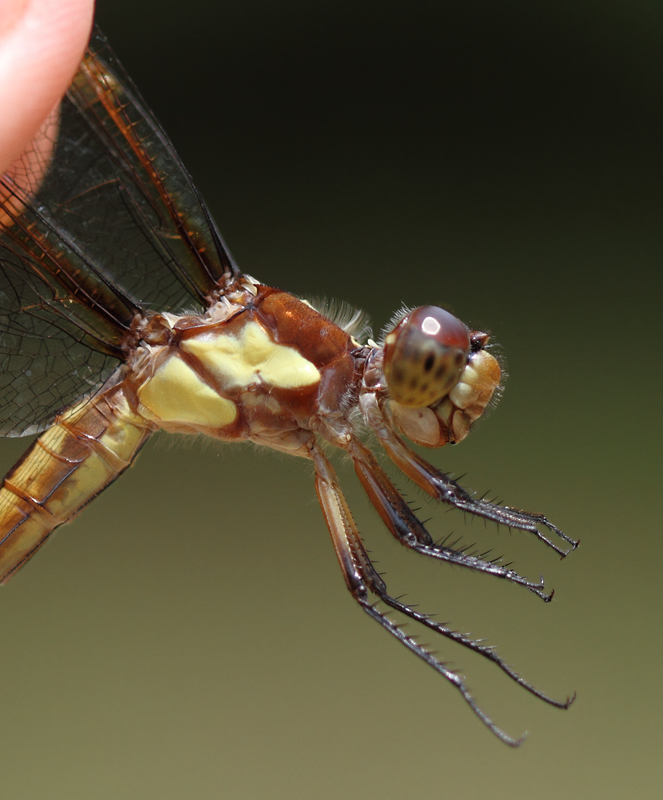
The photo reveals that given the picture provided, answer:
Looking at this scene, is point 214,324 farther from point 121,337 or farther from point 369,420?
point 369,420

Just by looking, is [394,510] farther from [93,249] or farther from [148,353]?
[93,249]

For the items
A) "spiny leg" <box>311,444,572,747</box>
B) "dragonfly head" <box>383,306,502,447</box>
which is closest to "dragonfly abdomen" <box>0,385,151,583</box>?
"spiny leg" <box>311,444,572,747</box>

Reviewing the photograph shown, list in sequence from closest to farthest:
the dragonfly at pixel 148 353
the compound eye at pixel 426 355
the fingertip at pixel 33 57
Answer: the fingertip at pixel 33 57 → the compound eye at pixel 426 355 → the dragonfly at pixel 148 353

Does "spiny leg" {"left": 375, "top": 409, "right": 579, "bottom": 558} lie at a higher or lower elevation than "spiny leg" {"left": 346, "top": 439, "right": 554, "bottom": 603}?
higher

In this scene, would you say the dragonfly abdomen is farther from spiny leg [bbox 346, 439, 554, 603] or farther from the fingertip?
the fingertip

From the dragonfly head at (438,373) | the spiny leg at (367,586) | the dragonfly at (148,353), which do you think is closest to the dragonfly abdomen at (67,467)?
the dragonfly at (148,353)

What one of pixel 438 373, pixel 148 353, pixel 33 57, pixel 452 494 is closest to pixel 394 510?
pixel 452 494

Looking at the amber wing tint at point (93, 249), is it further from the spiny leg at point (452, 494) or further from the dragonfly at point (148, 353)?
the spiny leg at point (452, 494)
